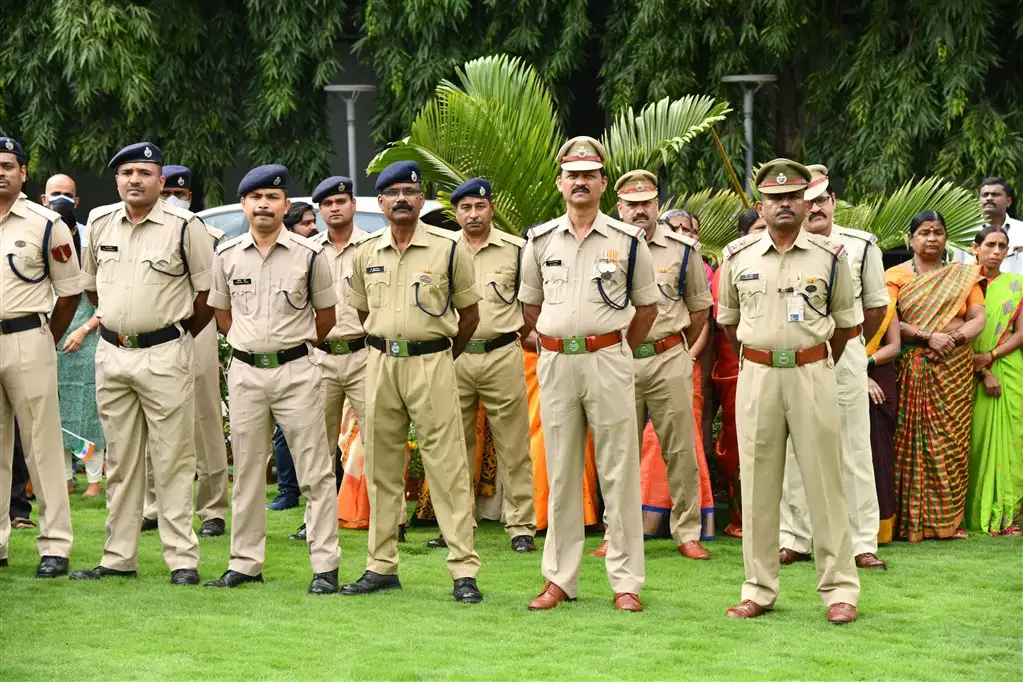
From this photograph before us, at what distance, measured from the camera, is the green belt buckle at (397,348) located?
7320 millimetres

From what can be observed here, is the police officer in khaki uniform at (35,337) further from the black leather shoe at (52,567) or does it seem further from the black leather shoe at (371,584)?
the black leather shoe at (371,584)

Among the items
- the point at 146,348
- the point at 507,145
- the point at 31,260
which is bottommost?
the point at 146,348

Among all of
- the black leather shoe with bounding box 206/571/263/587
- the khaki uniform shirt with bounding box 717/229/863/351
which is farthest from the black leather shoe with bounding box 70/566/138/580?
the khaki uniform shirt with bounding box 717/229/863/351

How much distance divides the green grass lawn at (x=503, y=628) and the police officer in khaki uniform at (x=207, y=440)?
2.56 ft

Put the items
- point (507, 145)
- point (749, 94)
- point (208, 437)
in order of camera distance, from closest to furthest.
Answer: point (208, 437) → point (507, 145) → point (749, 94)

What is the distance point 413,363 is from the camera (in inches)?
288

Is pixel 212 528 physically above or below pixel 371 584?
below


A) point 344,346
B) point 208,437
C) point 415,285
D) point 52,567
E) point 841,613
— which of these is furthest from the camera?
point 208,437

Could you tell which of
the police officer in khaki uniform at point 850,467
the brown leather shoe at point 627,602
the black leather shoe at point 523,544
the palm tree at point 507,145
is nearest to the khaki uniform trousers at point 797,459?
the brown leather shoe at point 627,602

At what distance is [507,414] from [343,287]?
1185 mm

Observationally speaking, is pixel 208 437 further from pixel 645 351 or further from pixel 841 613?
pixel 841 613

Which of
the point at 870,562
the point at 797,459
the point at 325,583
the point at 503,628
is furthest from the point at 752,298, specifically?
the point at 325,583

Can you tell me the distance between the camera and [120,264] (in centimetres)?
765

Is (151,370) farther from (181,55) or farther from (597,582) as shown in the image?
(181,55)
